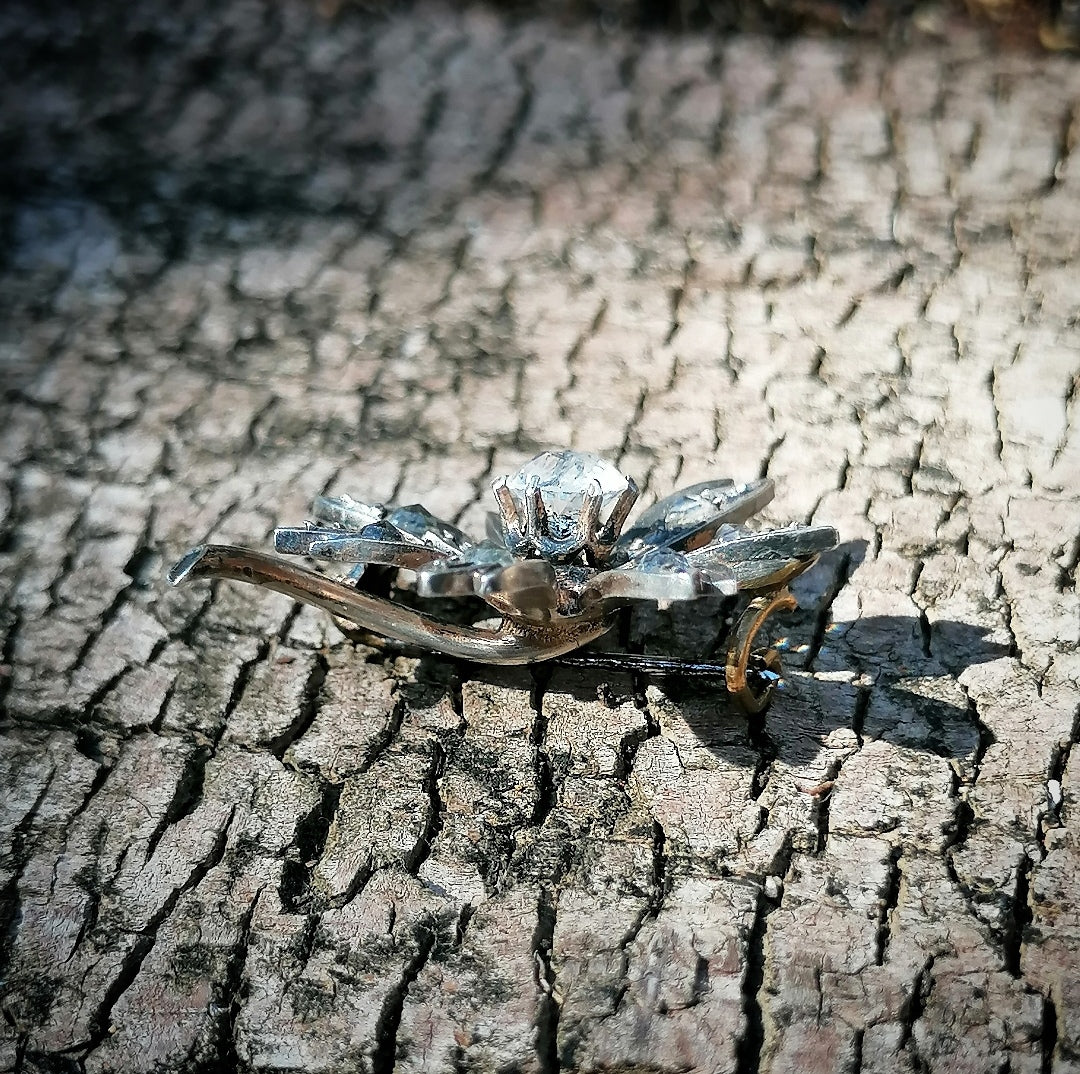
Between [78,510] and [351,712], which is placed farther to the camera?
[78,510]

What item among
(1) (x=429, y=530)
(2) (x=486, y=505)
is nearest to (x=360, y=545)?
(1) (x=429, y=530)

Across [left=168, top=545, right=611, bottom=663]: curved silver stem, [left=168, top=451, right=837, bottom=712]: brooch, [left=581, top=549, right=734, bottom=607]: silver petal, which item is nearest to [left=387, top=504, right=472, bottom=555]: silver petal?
[left=168, top=451, right=837, bottom=712]: brooch

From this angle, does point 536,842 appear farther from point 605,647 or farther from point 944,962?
point 944,962

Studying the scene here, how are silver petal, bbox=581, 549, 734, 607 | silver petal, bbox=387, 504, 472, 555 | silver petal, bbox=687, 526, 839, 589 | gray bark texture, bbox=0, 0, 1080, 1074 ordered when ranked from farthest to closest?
silver petal, bbox=387, 504, 472, 555 → silver petal, bbox=687, 526, 839, 589 → silver petal, bbox=581, 549, 734, 607 → gray bark texture, bbox=0, 0, 1080, 1074

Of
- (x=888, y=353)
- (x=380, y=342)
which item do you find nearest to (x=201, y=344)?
(x=380, y=342)

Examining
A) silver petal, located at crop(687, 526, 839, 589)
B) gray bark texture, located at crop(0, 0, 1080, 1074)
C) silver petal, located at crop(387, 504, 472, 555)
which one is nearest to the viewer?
gray bark texture, located at crop(0, 0, 1080, 1074)

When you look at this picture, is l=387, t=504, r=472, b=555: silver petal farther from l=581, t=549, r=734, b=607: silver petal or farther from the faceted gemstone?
l=581, t=549, r=734, b=607: silver petal

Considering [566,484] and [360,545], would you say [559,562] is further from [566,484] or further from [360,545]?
[360,545]

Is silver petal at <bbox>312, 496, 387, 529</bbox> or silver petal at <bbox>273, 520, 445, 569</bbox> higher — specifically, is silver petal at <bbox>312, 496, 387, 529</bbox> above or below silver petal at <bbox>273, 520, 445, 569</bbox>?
below
